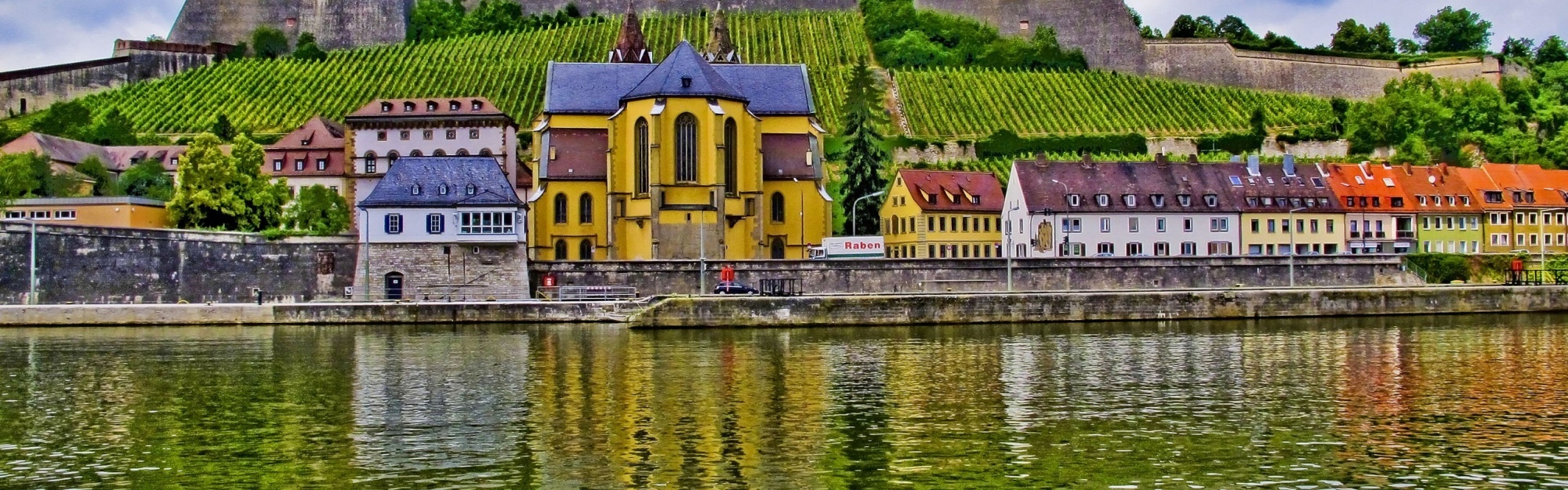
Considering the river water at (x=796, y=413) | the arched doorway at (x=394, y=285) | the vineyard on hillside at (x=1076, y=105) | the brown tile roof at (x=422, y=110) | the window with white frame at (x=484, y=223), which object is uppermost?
the vineyard on hillside at (x=1076, y=105)

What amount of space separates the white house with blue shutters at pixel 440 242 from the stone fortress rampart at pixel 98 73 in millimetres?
72492

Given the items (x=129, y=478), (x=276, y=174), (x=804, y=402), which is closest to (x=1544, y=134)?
(x=276, y=174)

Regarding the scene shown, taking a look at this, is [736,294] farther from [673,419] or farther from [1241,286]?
[673,419]

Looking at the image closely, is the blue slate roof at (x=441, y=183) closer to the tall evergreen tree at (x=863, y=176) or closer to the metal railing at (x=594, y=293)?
the metal railing at (x=594, y=293)

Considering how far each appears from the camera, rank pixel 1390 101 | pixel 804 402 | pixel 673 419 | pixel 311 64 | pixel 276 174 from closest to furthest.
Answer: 1. pixel 673 419
2. pixel 804 402
3. pixel 276 174
4. pixel 1390 101
5. pixel 311 64

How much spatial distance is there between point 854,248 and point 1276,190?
76.2 feet

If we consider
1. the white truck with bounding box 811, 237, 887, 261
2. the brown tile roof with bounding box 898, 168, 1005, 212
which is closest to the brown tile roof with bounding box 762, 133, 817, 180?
the brown tile roof with bounding box 898, 168, 1005, 212

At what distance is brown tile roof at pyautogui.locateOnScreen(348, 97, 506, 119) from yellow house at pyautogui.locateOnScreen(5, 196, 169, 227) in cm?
1733

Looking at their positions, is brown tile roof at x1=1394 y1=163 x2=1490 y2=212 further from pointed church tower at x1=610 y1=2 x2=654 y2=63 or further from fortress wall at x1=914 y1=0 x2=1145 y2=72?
fortress wall at x1=914 y1=0 x2=1145 y2=72

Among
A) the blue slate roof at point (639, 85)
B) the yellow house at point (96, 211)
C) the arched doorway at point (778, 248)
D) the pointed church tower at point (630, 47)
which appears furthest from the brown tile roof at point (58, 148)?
the arched doorway at point (778, 248)

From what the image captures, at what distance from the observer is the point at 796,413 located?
27.6 meters

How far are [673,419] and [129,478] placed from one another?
8747 mm

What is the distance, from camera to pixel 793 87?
237ft

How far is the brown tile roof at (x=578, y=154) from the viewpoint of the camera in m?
68.3
